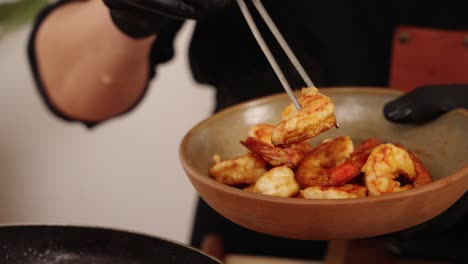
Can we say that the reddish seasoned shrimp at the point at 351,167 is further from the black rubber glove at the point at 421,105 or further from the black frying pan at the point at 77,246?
the black frying pan at the point at 77,246

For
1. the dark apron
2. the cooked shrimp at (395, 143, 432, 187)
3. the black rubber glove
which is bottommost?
the dark apron

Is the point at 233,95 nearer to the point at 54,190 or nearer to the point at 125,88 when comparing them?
the point at 125,88

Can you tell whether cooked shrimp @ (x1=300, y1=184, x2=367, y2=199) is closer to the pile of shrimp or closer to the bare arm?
the pile of shrimp

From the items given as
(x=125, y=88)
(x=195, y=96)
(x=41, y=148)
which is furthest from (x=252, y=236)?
(x=41, y=148)

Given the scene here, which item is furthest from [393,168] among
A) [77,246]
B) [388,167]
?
[77,246]

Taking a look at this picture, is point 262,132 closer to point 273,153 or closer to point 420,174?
point 273,153

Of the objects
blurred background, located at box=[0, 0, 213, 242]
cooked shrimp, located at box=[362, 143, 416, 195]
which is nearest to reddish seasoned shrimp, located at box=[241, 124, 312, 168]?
cooked shrimp, located at box=[362, 143, 416, 195]
